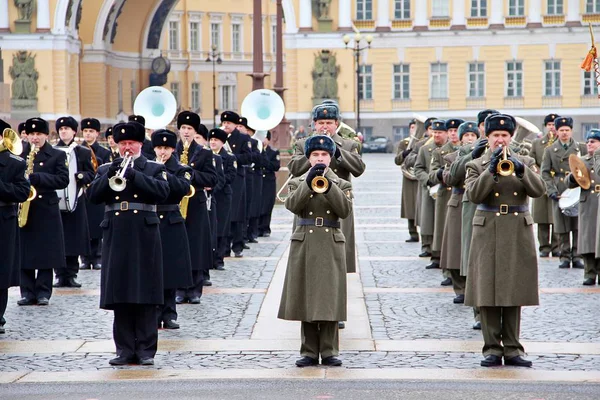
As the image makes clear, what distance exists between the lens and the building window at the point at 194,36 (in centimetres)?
7994

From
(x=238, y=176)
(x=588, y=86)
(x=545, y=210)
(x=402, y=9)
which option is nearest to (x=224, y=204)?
(x=238, y=176)

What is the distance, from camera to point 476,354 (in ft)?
33.1

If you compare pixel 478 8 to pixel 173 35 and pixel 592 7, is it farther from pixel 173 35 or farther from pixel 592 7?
pixel 173 35

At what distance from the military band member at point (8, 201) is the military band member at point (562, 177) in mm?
7637

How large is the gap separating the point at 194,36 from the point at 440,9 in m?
22.3

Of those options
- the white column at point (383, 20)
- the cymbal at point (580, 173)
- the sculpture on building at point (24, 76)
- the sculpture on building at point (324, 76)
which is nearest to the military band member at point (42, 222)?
the cymbal at point (580, 173)

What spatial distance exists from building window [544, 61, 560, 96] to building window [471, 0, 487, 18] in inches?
159

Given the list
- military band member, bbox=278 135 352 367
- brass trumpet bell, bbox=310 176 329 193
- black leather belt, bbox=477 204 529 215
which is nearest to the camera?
brass trumpet bell, bbox=310 176 329 193

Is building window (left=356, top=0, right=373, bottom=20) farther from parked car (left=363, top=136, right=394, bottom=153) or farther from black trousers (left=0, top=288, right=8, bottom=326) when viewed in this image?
black trousers (left=0, top=288, right=8, bottom=326)

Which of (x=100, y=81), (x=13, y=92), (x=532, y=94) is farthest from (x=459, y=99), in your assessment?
(x=13, y=92)

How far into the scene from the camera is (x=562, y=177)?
656 inches

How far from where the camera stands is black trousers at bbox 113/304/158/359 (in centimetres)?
985

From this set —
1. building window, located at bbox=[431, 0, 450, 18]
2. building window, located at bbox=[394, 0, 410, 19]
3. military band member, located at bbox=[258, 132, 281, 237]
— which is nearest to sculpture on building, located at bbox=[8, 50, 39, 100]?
building window, located at bbox=[394, 0, 410, 19]

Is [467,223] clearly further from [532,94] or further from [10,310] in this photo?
[532,94]
